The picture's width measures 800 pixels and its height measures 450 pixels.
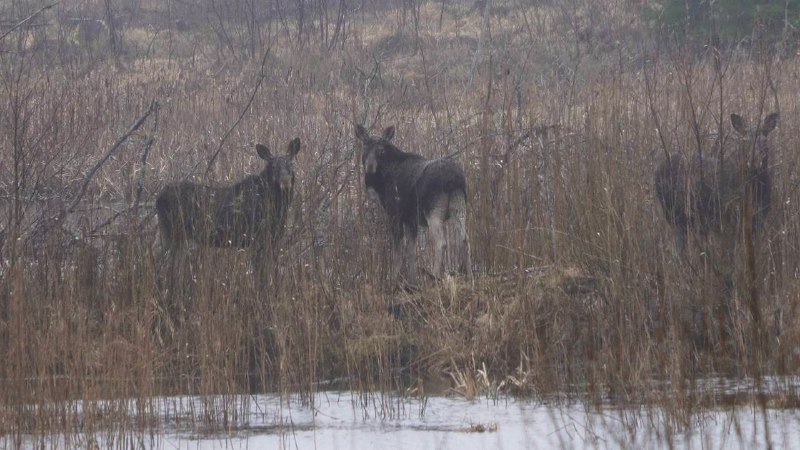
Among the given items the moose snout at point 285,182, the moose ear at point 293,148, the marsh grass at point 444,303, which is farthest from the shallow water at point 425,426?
the moose ear at point 293,148

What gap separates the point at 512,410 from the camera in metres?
6.24

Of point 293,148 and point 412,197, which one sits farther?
point 293,148

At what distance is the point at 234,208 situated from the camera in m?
8.52

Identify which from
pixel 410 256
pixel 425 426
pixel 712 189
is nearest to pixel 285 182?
pixel 410 256

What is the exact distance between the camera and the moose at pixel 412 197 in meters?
8.69

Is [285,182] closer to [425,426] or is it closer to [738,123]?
[738,123]

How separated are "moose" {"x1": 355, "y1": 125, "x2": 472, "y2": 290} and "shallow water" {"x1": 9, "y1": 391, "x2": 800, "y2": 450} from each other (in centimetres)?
220

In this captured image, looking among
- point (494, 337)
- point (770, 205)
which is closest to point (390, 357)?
point (494, 337)

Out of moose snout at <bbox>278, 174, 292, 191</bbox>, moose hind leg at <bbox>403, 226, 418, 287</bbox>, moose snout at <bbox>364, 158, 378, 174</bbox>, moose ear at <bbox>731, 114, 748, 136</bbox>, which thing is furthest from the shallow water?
moose snout at <bbox>364, 158, 378, 174</bbox>

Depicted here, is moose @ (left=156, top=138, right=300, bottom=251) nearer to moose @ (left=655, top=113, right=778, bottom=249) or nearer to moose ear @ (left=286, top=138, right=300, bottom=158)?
moose ear @ (left=286, top=138, right=300, bottom=158)

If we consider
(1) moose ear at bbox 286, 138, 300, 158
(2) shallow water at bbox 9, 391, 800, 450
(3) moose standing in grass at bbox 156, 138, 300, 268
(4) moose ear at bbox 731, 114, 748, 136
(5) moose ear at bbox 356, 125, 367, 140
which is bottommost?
(2) shallow water at bbox 9, 391, 800, 450

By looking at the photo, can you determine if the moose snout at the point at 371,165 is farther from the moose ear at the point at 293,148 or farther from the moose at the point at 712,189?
the moose at the point at 712,189

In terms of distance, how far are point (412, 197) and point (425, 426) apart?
350 centimetres

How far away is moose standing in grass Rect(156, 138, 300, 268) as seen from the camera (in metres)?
8.20
